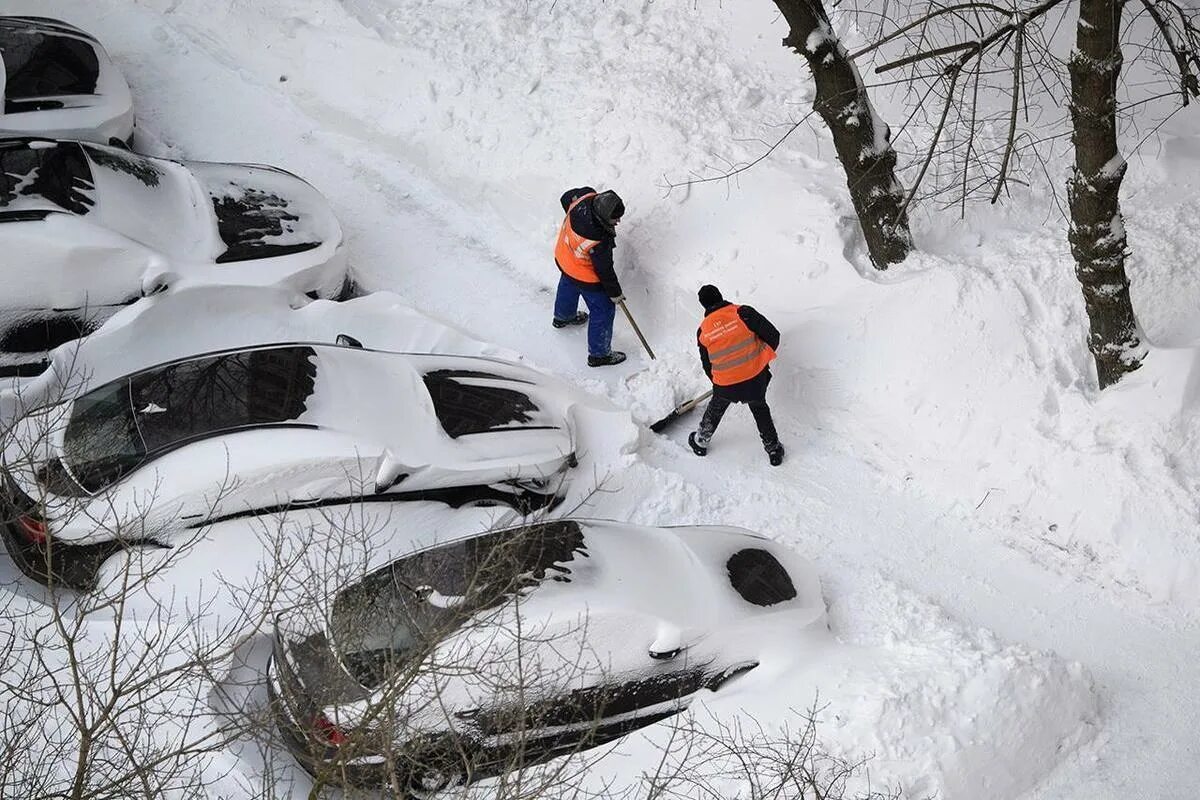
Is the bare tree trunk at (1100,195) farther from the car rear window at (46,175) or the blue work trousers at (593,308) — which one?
the car rear window at (46,175)

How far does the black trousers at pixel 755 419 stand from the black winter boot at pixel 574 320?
1.66 meters

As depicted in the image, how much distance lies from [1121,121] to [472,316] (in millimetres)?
6029

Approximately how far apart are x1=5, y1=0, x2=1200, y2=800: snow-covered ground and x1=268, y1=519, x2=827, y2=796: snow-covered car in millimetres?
334

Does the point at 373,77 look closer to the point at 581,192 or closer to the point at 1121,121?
the point at 581,192

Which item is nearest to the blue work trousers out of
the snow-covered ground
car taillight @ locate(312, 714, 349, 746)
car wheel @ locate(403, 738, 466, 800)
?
the snow-covered ground

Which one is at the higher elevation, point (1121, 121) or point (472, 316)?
point (1121, 121)

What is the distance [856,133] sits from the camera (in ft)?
25.3

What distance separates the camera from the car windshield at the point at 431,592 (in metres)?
5.27

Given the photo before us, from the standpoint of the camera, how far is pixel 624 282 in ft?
29.8

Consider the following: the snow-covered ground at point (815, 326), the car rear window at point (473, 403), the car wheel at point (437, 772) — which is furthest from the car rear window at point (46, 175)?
the car wheel at point (437, 772)

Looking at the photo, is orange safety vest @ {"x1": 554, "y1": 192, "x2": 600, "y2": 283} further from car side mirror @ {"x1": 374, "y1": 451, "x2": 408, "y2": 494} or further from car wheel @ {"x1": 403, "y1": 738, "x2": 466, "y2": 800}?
car wheel @ {"x1": 403, "y1": 738, "x2": 466, "y2": 800}

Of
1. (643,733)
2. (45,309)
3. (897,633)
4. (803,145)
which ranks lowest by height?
(45,309)

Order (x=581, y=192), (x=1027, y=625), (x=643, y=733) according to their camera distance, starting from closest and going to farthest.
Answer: (x=643, y=733)
(x=1027, y=625)
(x=581, y=192)

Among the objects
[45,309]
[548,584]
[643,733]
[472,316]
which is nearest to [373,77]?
[472,316]
